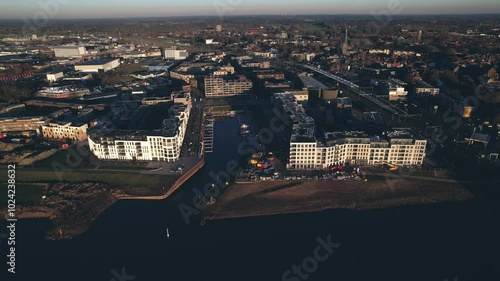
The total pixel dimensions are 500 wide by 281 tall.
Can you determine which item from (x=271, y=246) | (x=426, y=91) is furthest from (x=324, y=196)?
(x=426, y=91)

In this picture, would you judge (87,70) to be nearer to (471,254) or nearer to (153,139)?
(153,139)

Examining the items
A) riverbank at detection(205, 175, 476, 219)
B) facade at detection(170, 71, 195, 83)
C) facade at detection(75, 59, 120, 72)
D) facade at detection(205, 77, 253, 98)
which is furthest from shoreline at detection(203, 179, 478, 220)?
facade at detection(75, 59, 120, 72)

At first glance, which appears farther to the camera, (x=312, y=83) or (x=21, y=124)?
(x=312, y=83)

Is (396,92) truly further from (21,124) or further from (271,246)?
(21,124)

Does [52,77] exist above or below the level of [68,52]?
below

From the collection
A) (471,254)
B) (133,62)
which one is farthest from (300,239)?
(133,62)

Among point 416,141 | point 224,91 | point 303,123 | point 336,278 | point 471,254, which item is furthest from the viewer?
point 224,91

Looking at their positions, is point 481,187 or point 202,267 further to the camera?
point 481,187

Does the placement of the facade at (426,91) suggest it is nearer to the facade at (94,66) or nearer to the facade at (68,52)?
the facade at (94,66)
